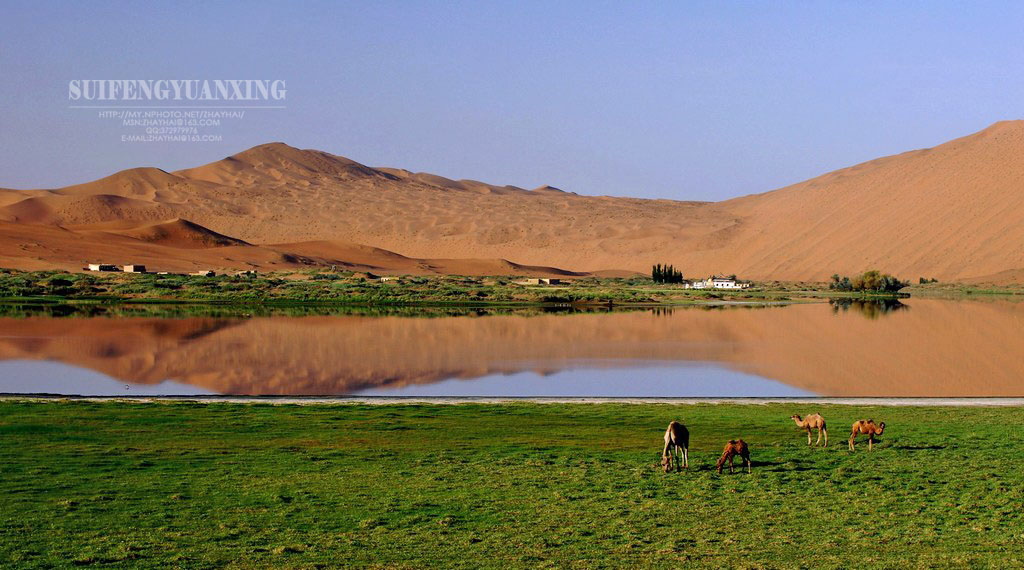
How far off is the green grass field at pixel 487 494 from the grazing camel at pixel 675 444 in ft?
0.79

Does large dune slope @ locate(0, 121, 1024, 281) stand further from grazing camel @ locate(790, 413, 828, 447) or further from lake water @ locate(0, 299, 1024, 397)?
grazing camel @ locate(790, 413, 828, 447)

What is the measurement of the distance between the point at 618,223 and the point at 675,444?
16549cm

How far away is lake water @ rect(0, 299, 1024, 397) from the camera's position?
2481 cm

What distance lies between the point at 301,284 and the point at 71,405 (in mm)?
62912

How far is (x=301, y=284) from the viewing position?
8081 cm

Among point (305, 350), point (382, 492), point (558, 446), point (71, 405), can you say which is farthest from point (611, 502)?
point (305, 350)

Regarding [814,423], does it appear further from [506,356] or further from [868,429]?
[506,356]

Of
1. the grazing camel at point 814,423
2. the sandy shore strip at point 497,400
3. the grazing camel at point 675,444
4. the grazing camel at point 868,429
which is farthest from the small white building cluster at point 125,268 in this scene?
the grazing camel at point 675,444

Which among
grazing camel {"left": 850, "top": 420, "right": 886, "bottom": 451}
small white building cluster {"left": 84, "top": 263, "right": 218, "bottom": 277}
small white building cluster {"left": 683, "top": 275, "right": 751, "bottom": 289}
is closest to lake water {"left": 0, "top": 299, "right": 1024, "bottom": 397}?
grazing camel {"left": 850, "top": 420, "right": 886, "bottom": 451}

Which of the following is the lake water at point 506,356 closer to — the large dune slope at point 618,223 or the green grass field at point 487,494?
the green grass field at point 487,494

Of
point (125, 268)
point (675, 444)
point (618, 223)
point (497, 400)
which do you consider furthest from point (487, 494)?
point (618, 223)

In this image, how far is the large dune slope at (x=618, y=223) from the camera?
383 feet

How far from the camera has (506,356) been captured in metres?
32.2

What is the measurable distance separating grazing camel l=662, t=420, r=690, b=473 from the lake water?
10.7 m
